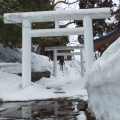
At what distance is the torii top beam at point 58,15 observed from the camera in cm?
1048

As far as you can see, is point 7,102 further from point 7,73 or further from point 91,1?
point 91,1

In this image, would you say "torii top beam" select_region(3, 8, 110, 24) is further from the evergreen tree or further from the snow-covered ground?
the evergreen tree

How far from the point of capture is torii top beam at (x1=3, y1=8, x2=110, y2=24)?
10484 mm

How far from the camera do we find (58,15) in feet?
35.1

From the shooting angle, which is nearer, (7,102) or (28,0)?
(7,102)

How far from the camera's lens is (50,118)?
545cm

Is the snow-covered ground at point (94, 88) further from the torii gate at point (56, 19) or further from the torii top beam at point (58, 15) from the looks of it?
the torii top beam at point (58, 15)

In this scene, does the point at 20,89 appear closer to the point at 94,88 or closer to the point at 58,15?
the point at 58,15

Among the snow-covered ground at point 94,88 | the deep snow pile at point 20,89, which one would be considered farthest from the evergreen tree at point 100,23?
the snow-covered ground at point 94,88

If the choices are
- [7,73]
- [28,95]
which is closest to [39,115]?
[28,95]

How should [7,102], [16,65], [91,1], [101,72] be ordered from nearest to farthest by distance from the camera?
[101,72]
[7,102]
[16,65]
[91,1]

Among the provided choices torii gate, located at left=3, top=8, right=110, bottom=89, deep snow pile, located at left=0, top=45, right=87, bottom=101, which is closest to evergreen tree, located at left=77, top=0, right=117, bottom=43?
deep snow pile, located at left=0, top=45, right=87, bottom=101

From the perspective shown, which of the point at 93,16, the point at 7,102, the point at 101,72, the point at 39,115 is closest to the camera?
the point at 101,72

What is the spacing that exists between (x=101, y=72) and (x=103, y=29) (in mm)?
13924
